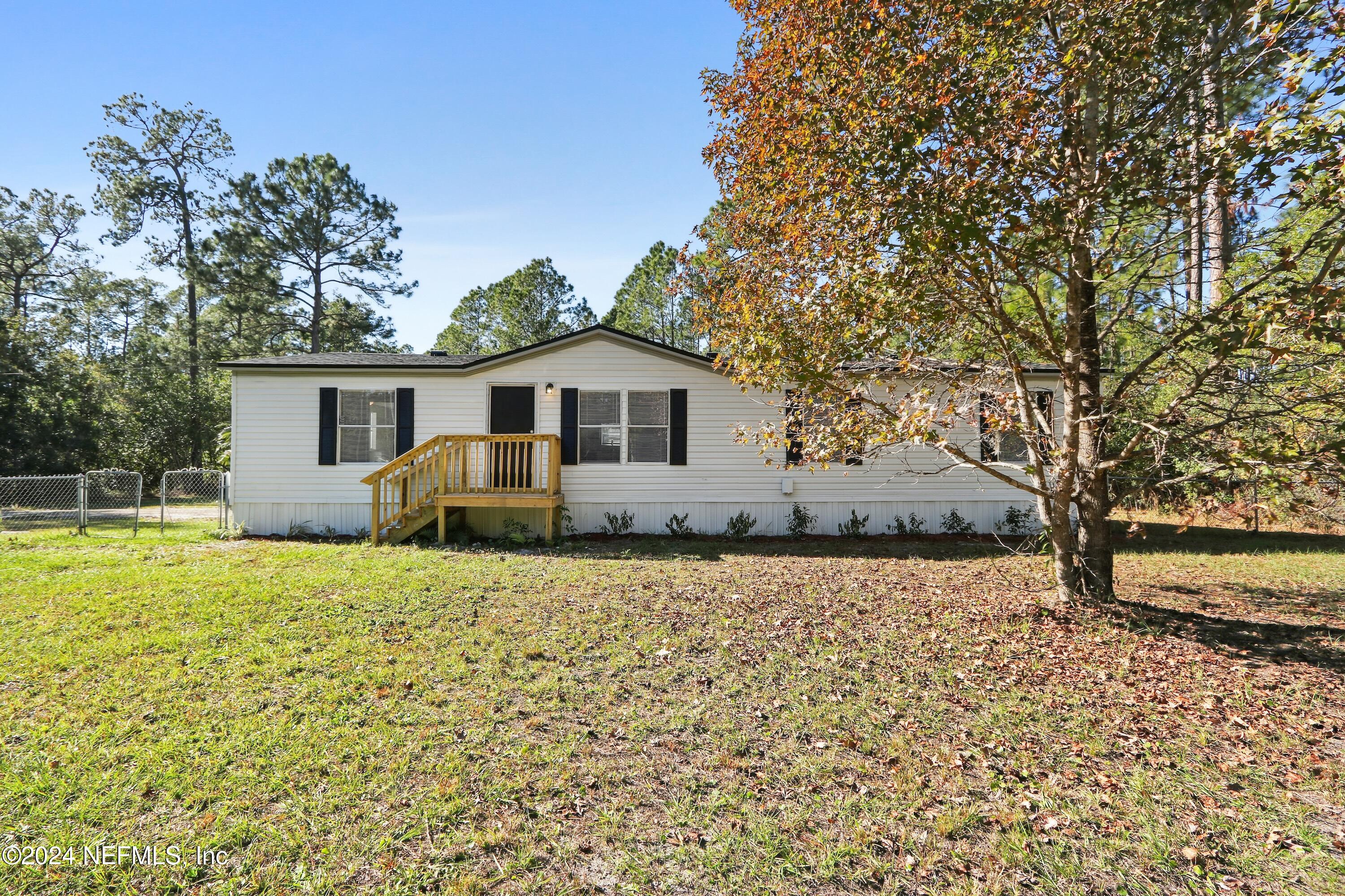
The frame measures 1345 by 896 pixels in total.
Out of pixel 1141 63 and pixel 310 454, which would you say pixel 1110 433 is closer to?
pixel 1141 63

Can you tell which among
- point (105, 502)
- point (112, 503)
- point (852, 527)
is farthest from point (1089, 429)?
point (105, 502)

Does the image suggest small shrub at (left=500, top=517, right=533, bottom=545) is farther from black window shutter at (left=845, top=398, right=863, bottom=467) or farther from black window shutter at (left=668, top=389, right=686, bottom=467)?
black window shutter at (left=845, top=398, right=863, bottom=467)

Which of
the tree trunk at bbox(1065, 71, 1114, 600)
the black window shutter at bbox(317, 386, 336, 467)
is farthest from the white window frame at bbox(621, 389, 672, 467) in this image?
the tree trunk at bbox(1065, 71, 1114, 600)

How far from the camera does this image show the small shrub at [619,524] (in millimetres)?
11172

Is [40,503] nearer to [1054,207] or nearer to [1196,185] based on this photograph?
[1054,207]

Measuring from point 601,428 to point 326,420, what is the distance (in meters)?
5.08

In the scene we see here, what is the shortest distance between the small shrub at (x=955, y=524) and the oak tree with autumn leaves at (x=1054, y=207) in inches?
212

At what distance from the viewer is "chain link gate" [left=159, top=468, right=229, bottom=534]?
11688mm

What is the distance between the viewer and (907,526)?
1175cm

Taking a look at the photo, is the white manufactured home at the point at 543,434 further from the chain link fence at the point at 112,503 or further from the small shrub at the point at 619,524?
the chain link fence at the point at 112,503

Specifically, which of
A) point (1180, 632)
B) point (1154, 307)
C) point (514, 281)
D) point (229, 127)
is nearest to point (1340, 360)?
point (1154, 307)

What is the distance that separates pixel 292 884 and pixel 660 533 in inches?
359

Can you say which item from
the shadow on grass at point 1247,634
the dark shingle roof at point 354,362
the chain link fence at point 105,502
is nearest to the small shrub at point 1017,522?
the shadow on grass at point 1247,634

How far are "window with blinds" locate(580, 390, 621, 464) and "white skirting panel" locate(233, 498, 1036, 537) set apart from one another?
3.01 feet
